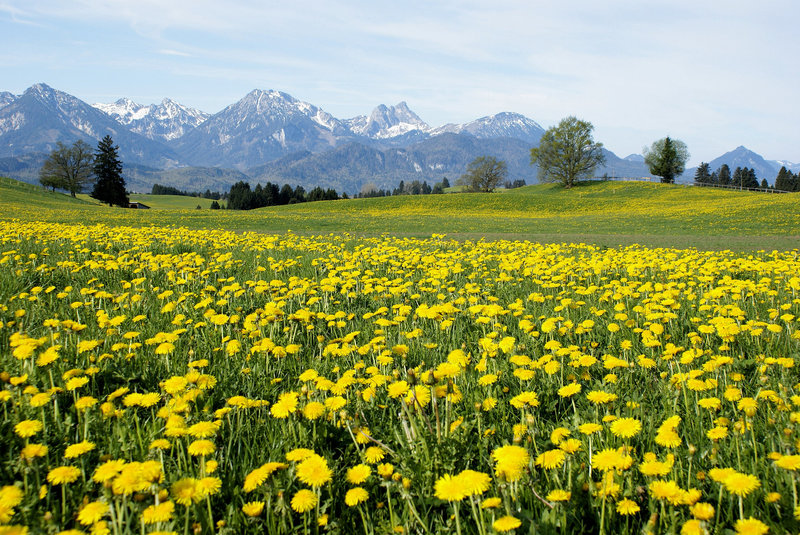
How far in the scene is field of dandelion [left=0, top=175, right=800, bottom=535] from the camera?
1.73 meters

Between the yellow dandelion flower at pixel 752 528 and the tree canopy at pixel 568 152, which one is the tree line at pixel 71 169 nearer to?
the tree canopy at pixel 568 152

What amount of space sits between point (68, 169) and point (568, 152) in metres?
86.5

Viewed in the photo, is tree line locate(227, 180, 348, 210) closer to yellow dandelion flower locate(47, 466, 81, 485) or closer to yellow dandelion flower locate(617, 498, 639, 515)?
yellow dandelion flower locate(47, 466, 81, 485)

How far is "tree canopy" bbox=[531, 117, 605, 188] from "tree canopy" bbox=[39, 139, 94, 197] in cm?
7888

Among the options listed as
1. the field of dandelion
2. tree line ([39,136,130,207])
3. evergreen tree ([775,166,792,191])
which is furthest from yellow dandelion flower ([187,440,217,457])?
evergreen tree ([775,166,792,191])

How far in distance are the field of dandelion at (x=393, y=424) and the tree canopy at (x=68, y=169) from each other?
94.3m

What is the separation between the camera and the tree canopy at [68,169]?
80688 millimetres

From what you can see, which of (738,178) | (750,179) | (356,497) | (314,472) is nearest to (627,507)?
(356,497)

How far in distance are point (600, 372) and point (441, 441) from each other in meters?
1.91

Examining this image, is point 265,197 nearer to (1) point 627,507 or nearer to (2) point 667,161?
(2) point 667,161

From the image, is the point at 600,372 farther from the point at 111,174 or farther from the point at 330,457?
the point at 111,174

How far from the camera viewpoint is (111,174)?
2766 inches

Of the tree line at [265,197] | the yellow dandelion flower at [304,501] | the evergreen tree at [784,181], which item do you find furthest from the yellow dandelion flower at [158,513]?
the evergreen tree at [784,181]

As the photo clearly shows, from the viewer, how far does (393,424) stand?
261cm
